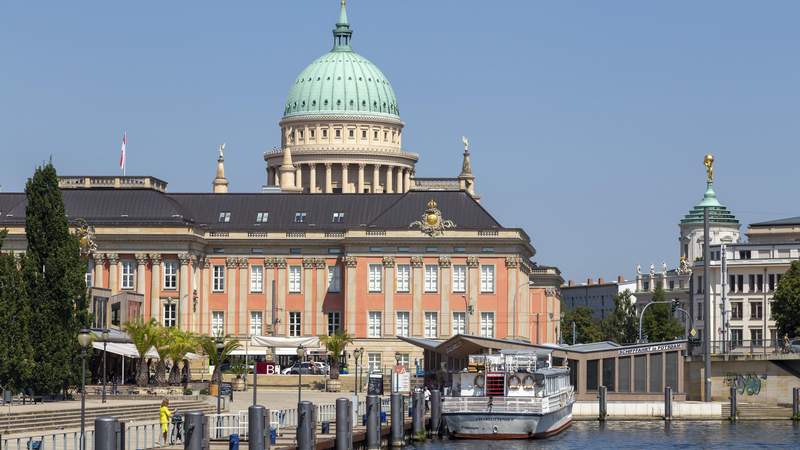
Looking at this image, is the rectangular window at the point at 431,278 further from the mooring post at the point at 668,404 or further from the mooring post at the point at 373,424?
the mooring post at the point at 373,424

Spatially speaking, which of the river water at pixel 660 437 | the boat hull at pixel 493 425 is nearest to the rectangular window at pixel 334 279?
the river water at pixel 660 437

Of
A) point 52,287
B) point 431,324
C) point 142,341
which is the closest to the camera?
point 52,287

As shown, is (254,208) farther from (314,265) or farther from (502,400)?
(502,400)

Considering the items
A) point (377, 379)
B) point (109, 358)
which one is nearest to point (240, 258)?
point (109, 358)

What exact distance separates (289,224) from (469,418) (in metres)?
83.9

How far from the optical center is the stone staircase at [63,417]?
85250 mm

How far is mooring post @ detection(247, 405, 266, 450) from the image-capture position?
74.3 m

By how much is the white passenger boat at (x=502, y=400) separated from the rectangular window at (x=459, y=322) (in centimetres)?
6914

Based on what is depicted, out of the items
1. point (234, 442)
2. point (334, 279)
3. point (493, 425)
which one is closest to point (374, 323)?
point (334, 279)

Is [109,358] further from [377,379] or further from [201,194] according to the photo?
[201,194]

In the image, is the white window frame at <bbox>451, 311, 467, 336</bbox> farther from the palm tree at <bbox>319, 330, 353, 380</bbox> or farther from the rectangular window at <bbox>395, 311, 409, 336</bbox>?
the palm tree at <bbox>319, 330, 353, 380</bbox>

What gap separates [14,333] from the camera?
102 metres

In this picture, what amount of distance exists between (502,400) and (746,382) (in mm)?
34230

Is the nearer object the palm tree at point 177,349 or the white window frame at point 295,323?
the palm tree at point 177,349
